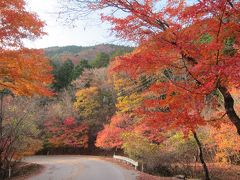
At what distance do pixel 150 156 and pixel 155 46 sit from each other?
15231mm

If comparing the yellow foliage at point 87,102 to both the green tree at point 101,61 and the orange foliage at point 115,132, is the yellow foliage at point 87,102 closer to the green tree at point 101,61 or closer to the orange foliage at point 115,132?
the orange foliage at point 115,132

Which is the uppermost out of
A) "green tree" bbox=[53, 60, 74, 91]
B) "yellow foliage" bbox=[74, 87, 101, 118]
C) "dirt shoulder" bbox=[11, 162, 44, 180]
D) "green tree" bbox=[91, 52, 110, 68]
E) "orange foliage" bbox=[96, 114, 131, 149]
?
"green tree" bbox=[91, 52, 110, 68]

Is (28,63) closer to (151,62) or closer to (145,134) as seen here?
(151,62)

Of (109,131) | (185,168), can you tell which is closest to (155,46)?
(185,168)

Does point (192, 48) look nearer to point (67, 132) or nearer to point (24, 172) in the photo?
point (24, 172)

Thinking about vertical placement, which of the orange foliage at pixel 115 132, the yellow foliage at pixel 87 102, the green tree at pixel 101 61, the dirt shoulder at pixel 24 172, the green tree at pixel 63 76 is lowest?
the dirt shoulder at pixel 24 172

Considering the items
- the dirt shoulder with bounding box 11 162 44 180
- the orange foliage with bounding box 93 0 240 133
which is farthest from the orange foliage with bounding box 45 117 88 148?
the orange foliage with bounding box 93 0 240 133

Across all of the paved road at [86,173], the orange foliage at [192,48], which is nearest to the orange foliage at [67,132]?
the paved road at [86,173]

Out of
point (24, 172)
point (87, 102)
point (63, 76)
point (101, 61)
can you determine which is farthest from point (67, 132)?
point (101, 61)

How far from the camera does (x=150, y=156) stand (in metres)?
23.6

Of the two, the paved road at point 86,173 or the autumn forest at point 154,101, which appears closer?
the autumn forest at point 154,101

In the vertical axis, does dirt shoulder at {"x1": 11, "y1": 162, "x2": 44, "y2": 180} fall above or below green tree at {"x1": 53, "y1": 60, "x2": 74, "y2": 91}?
below

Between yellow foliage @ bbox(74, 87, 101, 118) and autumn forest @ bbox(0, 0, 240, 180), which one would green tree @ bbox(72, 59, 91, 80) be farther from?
yellow foliage @ bbox(74, 87, 101, 118)

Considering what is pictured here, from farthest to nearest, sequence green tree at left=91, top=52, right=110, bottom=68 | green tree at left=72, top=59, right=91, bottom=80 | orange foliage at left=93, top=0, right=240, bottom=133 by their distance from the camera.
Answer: green tree at left=91, top=52, right=110, bottom=68
green tree at left=72, top=59, right=91, bottom=80
orange foliage at left=93, top=0, right=240, bottom=133
